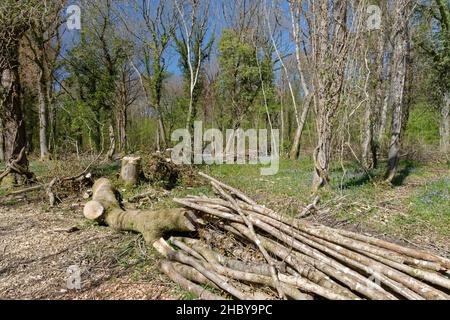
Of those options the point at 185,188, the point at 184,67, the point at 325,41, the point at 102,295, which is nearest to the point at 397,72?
the point at 325,41

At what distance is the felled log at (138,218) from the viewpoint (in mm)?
4246

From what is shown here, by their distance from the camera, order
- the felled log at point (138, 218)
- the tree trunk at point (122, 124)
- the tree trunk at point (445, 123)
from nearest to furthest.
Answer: the felled log at point (138, 218), the tree trunk at point (445, 123), the tree trunk at point (122, 124)

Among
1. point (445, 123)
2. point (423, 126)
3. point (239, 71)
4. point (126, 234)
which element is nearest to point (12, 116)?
point (126, 234)

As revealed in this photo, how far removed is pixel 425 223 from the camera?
200 inches

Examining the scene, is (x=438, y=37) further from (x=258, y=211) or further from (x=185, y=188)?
(x=258, y=211)

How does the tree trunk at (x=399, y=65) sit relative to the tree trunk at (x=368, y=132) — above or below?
above

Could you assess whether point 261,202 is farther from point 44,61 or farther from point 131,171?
point 44,61

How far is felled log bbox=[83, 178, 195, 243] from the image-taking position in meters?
4.25

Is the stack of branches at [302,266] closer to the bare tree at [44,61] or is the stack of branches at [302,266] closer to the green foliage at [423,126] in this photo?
the bare tree at [44,61]

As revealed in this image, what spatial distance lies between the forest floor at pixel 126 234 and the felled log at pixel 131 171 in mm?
362

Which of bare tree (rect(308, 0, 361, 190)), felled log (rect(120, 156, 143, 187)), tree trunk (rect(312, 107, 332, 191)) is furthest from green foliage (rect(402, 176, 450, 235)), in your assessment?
felled log (rect(120, 156, 143, 187))

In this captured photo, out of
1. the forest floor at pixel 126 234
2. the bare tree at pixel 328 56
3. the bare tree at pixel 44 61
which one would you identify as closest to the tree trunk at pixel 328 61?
the bare tree at pixel 328 56

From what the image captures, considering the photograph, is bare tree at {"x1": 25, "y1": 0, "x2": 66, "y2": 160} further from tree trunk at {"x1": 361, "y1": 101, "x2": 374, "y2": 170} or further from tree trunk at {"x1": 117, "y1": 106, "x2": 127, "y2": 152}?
tree trunk at {"x1": 361, "y1": 101, "x2": 374, "y2": 170}

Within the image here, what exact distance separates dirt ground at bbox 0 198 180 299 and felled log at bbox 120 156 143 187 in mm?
2290
